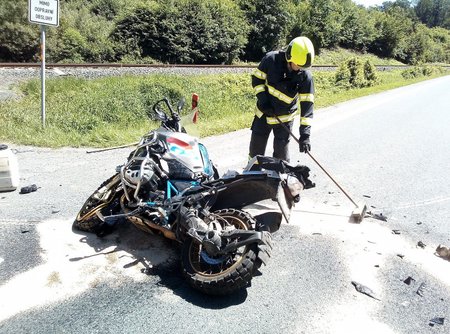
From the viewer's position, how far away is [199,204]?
366 centimetres

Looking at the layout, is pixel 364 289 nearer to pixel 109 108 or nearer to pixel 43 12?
pixel 43 12

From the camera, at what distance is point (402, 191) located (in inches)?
247

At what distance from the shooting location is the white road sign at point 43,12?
7.62 m

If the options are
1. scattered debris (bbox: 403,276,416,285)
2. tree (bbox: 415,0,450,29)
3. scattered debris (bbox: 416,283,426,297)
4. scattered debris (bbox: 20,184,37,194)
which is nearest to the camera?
scattered debris (bbox: 416,283,426,297)

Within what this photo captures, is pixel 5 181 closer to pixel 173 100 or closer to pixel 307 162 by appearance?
pixel 307 162

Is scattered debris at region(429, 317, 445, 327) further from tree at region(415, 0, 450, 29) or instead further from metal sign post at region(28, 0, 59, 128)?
tree at region(415, 0, 450, 29)

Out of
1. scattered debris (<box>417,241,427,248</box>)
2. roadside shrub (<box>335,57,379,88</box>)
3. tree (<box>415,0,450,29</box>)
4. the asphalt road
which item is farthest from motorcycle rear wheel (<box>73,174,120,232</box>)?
tree (<box>415,0,450,29</box>)

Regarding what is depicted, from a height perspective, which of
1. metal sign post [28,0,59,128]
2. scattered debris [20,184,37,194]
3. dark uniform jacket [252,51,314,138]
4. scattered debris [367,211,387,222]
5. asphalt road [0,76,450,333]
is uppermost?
metal sign post [28,0,59,128]

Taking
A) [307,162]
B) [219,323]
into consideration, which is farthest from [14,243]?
[307,162]

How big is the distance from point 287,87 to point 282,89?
0.07m

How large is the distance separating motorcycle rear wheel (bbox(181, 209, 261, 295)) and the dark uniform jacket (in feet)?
6.79

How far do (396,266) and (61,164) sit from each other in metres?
5.17

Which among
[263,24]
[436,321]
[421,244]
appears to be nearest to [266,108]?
[421,244]

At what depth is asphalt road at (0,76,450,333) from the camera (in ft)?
10.1
